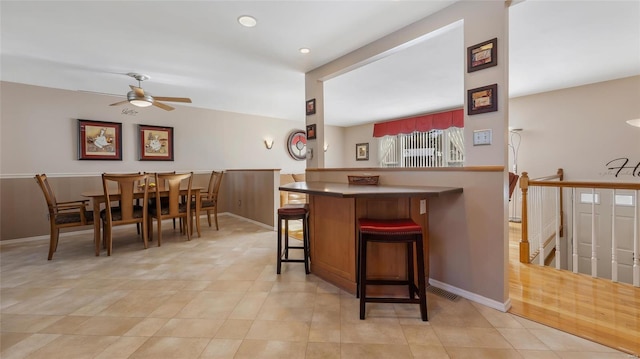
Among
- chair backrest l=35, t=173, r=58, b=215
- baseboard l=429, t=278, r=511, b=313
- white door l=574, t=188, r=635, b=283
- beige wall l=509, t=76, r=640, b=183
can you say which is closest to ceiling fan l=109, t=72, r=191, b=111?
chair backrest l=35, t=173, r=58, b=215

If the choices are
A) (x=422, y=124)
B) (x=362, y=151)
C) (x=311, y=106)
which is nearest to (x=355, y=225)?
(x=311, y=106)

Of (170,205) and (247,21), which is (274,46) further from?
(170,205)

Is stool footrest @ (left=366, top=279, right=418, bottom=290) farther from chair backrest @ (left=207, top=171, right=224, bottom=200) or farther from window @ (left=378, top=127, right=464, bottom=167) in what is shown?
window @ (left=378, top=127, right=464, bottom=167)

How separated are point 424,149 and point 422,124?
69 cm

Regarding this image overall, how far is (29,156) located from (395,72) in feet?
18.4

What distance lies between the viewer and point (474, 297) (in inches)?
79.9

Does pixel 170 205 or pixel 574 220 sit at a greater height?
pixel 170 205

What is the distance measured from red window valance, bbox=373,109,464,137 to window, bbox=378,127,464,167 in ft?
0.67

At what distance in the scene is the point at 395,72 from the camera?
3.64 meters

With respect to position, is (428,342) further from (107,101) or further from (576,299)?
(107,101)

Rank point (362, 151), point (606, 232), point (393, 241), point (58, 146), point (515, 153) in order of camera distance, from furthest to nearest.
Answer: point (362, 151) < point (515, 153) < point (58, 146) < point (606, 232) < point (393, 241)

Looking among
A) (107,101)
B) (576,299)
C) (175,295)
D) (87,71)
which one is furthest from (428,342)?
(107,101)

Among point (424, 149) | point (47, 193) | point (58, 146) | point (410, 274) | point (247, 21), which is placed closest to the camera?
point (410, 274)

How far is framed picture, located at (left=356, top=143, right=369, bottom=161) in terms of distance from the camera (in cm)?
761
